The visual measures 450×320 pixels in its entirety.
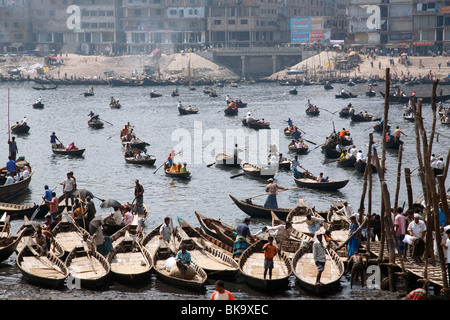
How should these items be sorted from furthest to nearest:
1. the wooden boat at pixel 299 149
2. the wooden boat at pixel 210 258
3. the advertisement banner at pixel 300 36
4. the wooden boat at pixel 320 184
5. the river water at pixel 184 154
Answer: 1. the advertisement banner at pixel 300 36
2. the wooden boat at pixel 299 149
3. the wooden boat at pixel 320 184
4. the river water at pixel 184 154
5. the wooden boat at pixel 210 258

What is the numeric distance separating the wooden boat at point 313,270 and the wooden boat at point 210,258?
7.06 feet

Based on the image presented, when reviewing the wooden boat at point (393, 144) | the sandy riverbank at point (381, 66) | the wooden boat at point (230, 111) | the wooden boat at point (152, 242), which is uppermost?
the sandy riverbank at point (381, 66)

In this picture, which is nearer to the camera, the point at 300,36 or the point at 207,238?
the point at 207,238

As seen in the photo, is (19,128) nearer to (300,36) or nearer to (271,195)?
(271,195)

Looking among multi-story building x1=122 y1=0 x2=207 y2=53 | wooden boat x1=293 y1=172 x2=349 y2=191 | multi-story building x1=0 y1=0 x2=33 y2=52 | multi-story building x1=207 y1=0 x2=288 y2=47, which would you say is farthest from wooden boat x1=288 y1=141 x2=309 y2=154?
multi-story building x1=0 y1=0 x2=33 y2=52

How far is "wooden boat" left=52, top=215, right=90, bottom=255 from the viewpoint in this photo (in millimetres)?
25275

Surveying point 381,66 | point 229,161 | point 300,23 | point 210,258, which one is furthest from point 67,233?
point 300,23

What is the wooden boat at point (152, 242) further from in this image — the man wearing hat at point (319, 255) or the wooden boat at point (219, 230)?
the man wearing hat at point (319, 255)

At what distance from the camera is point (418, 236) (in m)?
21.1

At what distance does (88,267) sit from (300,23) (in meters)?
128

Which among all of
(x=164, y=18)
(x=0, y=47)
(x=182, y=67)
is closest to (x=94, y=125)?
(x=182, y=67)

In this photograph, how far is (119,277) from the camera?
71.4 ft

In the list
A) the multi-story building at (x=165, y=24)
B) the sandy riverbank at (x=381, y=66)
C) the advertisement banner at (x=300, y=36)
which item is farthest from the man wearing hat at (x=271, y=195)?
the multi-story building at (x=165, y=24)

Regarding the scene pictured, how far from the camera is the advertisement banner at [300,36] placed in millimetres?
143875
